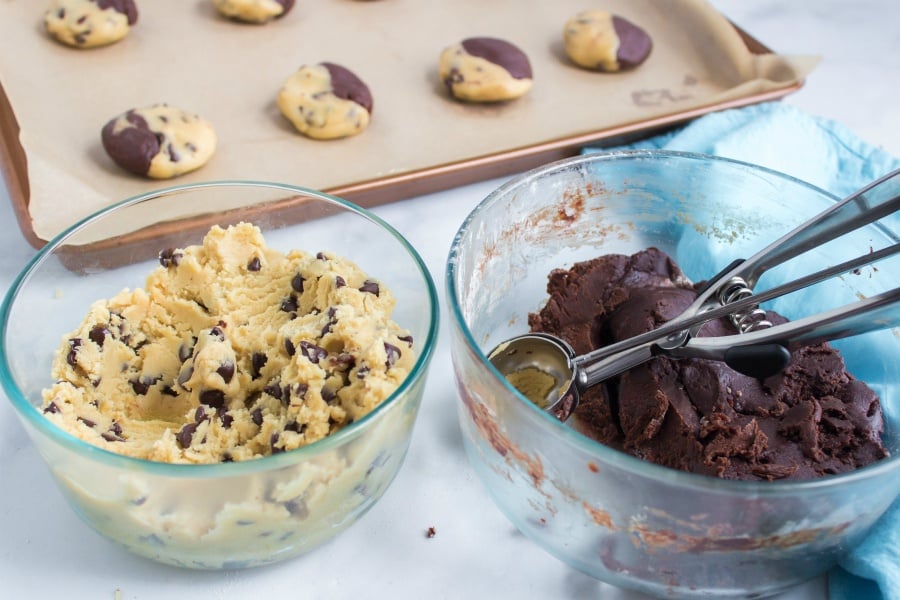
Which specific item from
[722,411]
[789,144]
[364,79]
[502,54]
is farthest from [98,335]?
[789,144]

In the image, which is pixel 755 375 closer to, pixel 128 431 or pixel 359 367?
pixel 359 367

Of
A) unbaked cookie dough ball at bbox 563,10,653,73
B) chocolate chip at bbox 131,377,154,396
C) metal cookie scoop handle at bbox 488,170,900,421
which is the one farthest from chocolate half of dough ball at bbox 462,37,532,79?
chocolate chip at bbox 131,377,154,396

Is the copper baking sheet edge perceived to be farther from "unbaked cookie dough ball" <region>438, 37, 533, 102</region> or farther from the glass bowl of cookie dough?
"unbaked cookie dough ball" <region>438, 37, 533, 102</region>

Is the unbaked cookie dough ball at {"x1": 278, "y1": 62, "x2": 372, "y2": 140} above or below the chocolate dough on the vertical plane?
below

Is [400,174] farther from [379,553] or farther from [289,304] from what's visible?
[379,553]

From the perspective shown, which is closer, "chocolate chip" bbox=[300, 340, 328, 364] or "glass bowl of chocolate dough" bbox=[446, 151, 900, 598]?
"glass bowl of chocolate dough" bbox=[446, 151, 900, 598]

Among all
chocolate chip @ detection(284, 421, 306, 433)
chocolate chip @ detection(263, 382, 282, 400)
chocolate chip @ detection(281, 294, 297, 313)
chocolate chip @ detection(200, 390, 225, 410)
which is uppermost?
chocolate chip @ detection(284, 421, 306, 433)

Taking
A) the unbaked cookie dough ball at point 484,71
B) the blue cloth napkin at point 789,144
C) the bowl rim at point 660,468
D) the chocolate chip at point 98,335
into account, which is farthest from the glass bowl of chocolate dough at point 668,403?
the unbaked cookie dough ball at point 484,71
